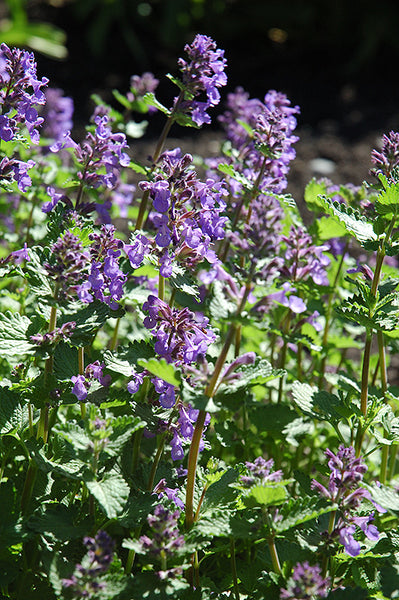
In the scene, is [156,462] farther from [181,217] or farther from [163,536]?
[181,217]

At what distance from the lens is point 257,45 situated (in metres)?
10.0

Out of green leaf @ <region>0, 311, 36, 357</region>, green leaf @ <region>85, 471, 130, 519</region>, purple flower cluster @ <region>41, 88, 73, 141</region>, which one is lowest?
green leaf @ <region>85, 471, 130, 519</region>

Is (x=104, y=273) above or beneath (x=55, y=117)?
beneath

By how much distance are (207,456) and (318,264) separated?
100 cm

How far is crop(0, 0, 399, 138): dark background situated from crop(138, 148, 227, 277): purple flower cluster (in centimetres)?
695

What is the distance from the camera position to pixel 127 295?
8.92 feet

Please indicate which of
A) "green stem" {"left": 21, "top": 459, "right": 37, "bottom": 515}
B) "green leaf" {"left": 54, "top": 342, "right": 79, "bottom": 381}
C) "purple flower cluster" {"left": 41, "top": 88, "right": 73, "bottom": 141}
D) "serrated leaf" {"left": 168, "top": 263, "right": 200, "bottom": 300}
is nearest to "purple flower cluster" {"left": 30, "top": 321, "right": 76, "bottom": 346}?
"green leaf" {"left": 54, "top": 342, "right": 79, "bottom": 381}

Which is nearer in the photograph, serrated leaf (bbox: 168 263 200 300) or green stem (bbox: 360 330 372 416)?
serrated leaf (bbox: 168 263 200 300)

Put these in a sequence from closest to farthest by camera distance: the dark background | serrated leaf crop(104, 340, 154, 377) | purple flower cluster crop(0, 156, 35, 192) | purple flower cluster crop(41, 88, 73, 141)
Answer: serrated leaf crop(104, 340, 154, 377) < purple flower cluster crop(0, 156, 35, 192) < purple flower cluster crop(41, 88, 73, 141) < the dark background

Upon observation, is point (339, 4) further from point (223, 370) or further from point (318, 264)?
point (223, 370)

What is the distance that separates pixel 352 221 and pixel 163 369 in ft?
3.42

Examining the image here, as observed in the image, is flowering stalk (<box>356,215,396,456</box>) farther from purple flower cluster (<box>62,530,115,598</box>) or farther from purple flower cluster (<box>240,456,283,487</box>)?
purple flower cluster (<box>62,530,115,598</box>)

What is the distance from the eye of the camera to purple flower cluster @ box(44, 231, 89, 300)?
2.12 meters

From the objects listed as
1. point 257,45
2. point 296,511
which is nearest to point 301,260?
point 296,511
